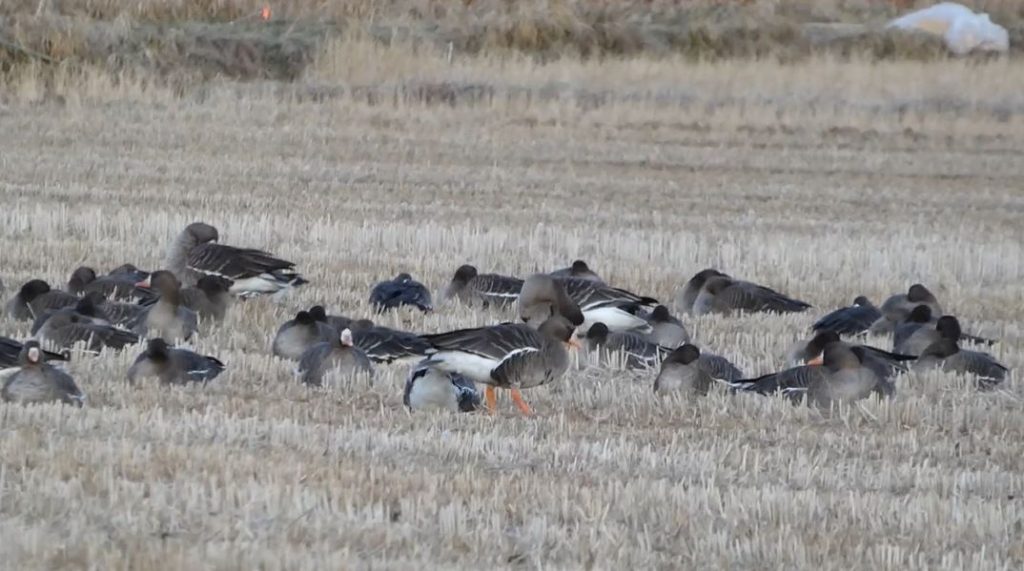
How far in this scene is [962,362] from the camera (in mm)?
10570

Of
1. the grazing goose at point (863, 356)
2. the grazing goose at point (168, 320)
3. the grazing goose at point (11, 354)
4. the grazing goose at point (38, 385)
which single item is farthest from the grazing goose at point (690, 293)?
the grazing goose at point (38, 385)

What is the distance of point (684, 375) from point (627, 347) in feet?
4.34

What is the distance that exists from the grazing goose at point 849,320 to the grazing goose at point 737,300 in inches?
21.7

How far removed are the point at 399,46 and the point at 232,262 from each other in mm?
17010

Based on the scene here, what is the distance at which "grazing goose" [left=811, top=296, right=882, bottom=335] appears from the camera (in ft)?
40.3

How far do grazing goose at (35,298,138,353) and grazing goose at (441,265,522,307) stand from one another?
304 centimetres

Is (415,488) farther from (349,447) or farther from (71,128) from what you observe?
(71,128)

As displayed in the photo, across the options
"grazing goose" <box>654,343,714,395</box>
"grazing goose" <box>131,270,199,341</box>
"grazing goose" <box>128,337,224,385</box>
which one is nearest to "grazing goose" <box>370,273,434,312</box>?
"grazing goose" <box>131,270,199,341</box>

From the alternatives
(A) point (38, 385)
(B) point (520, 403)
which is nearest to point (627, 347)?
(B) point (520, 403)

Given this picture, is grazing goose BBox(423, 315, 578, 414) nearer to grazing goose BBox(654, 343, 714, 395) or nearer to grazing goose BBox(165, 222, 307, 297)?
grazing goose BBox(654, 343, 714, 395)

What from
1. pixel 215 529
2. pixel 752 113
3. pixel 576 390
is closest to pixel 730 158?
pixel 752 113

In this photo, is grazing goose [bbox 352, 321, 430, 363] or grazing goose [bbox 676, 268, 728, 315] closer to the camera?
grazing goose [bbox 352, 321, 430, 363]

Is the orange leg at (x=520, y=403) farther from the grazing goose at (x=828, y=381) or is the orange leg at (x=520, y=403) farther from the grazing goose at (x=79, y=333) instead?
the grazing goose at (x=79, y=333)

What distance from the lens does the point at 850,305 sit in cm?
1402
